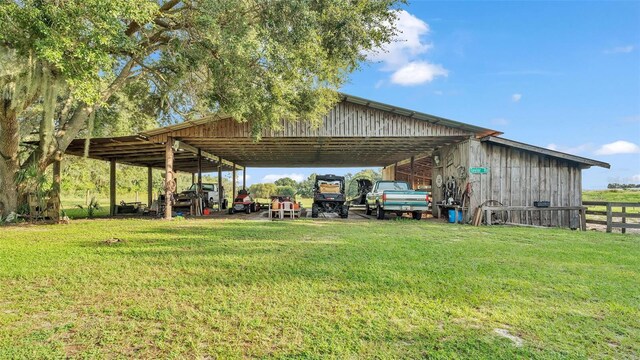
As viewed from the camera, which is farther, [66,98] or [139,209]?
[139,209]

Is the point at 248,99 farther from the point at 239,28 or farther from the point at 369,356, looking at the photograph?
the point at 369,356

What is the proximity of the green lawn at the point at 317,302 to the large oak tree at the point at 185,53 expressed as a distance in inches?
171

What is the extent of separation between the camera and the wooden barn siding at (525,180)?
14328 millimetres

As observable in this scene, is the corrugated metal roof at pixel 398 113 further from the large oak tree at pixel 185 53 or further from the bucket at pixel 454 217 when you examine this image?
the bucket at pixel 454 217

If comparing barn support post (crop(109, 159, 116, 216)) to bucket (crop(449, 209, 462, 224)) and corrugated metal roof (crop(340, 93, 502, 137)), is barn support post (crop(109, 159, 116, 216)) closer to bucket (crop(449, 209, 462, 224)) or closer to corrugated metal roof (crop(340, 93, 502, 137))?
corrugated metal roof (crop(340, 93, 502, 137))

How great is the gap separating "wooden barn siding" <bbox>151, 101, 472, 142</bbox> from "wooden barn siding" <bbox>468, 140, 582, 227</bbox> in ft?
4.99

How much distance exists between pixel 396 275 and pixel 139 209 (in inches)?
729

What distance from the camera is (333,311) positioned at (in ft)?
11.9

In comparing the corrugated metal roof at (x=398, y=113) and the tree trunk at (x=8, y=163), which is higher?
the corrugated metal roof at (x=398, y=113)

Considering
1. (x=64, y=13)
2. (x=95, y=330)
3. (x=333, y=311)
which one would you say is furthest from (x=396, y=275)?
(x=64, y=13)

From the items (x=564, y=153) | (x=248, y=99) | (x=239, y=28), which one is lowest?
(x=564, y=153)

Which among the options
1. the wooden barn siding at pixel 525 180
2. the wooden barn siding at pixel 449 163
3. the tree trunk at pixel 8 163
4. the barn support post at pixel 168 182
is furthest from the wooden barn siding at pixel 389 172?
the tree trunk at pixel 8 163

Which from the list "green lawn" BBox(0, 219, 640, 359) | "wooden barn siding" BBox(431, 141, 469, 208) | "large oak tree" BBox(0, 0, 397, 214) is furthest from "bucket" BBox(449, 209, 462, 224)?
"green lawn" BBox(0, 219, 640, 359)

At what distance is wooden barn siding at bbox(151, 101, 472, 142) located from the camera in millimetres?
14641
